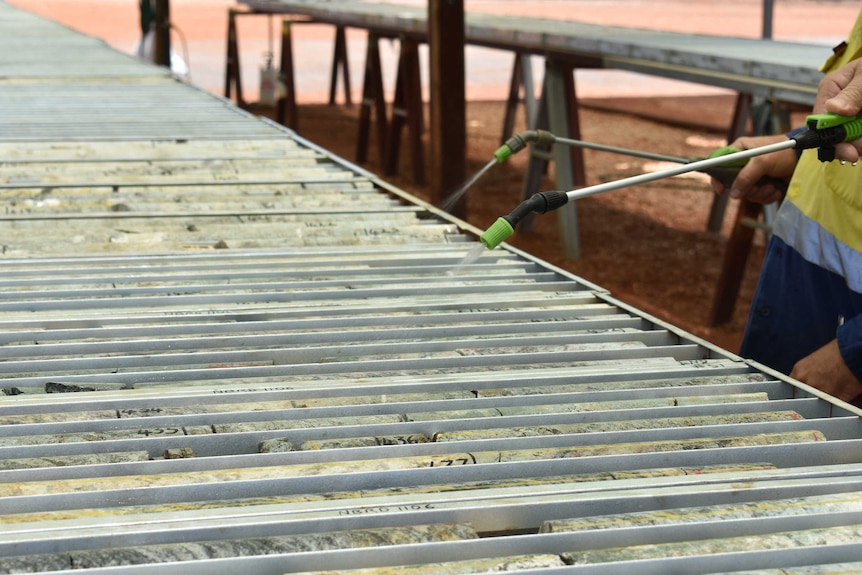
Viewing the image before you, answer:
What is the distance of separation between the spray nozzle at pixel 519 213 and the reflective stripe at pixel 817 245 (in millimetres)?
922

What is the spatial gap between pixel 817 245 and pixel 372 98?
29.2ft

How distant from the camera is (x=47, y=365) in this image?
198 cm

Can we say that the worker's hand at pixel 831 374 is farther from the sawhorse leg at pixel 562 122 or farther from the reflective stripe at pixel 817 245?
the sawhorse leg at pixel 562 122

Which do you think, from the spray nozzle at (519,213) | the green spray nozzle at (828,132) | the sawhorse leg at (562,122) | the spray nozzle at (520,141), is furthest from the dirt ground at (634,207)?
the spray nozzle at (519,213)

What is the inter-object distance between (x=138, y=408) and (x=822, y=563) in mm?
1054

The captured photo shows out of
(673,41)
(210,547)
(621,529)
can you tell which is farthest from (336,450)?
(673,41)

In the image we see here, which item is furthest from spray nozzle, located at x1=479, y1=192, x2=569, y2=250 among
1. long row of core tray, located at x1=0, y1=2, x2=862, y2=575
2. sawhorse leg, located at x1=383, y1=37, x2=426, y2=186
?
sawhorse leg, located at x1=383, y1=37, x2=426, y2=186

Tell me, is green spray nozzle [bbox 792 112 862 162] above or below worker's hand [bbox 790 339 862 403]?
above

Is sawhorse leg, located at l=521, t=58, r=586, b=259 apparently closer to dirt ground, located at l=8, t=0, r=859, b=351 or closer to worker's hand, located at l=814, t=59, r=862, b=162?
dirt ground, located at l=8, t=0, r=859, b=351

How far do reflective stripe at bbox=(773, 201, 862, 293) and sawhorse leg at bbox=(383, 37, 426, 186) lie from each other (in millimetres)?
7696

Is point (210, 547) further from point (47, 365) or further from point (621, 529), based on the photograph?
point (47, 365)

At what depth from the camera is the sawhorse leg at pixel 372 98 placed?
10992 mm

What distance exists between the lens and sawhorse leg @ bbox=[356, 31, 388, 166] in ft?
36.1

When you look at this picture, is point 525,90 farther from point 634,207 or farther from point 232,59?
point 232,59
